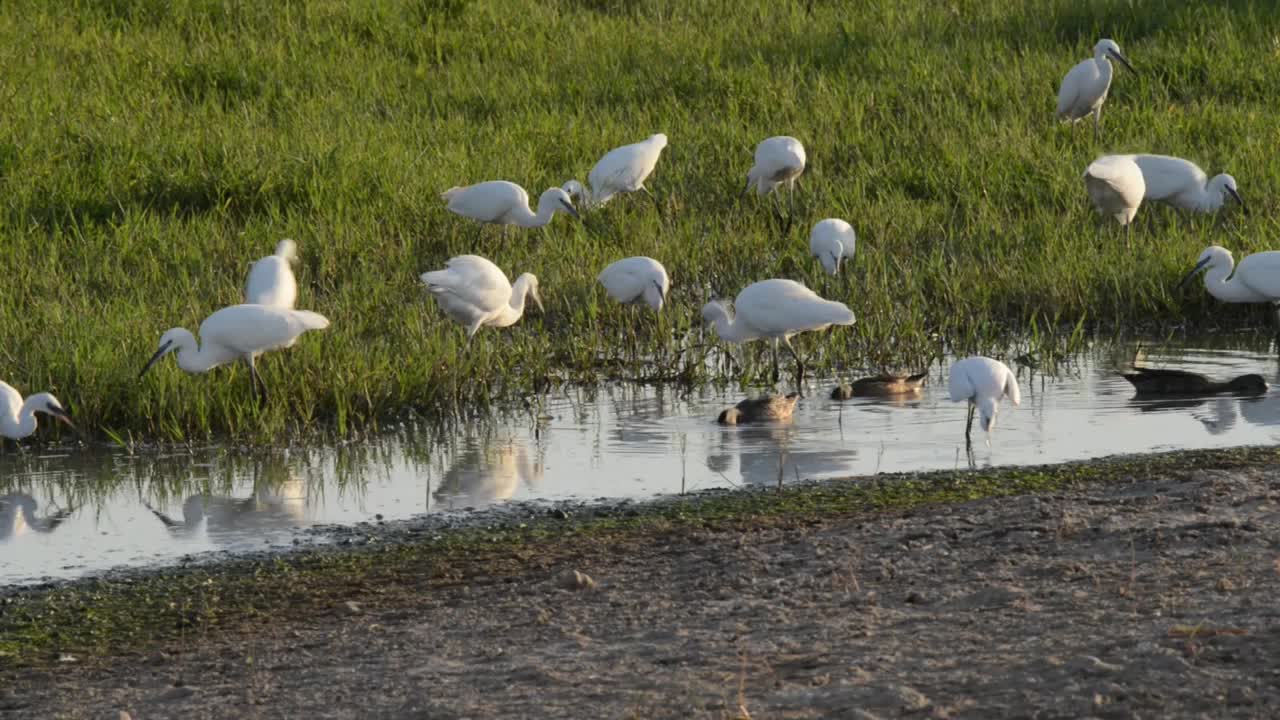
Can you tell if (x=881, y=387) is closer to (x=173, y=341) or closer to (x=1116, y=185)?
(x=173, y=341)

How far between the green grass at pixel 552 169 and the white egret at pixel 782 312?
25 centimetres

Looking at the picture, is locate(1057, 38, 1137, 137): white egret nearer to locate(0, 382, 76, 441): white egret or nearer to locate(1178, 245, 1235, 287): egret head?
locate(1178, 245, 1235, 287): egret head

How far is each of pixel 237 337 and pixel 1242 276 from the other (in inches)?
177

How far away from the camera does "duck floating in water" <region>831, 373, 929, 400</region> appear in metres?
7.54

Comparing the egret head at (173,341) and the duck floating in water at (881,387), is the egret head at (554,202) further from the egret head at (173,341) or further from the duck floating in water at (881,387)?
the egret head at (173,341)

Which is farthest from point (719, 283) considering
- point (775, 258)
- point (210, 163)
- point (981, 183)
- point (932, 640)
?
point (932, 640)

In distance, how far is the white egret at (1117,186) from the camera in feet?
32.6

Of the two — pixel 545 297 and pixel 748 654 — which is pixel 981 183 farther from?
pixel 748 654

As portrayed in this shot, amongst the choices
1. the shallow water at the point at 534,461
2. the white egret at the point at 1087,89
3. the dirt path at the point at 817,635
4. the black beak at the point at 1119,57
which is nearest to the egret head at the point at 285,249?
the shallow water at the point at 534,461

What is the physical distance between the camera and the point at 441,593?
15.6 ft

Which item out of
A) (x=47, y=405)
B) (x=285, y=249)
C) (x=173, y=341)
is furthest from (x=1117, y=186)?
(x=47, y=405)

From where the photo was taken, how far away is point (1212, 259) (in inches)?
346

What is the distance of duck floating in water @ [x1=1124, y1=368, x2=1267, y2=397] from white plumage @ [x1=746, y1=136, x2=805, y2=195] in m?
3.59

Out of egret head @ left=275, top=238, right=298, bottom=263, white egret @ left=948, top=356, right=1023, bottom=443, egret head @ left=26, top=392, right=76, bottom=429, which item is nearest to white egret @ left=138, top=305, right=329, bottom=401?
egret head @ left=26, top=392, right=76, bottom=429
